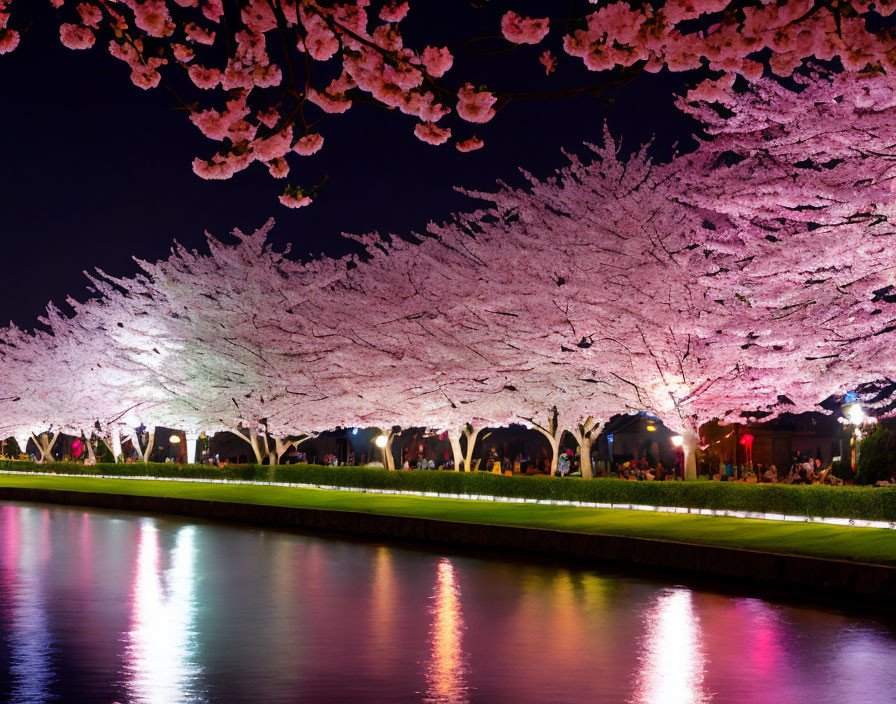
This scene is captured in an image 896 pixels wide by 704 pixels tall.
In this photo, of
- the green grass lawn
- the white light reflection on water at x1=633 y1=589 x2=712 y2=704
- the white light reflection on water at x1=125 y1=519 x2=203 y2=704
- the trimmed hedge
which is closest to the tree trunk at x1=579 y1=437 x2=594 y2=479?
the trimmed hedge

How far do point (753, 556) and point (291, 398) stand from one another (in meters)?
27.2

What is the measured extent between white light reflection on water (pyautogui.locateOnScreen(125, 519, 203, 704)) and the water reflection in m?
1.75

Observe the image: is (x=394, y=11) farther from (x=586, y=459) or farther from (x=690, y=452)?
(x=586, y=459)

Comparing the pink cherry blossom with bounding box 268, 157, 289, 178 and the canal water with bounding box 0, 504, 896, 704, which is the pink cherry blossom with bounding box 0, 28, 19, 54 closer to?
the pink cherry blossom with bounding box 268, 157, 289, 178

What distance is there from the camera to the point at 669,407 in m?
27.0

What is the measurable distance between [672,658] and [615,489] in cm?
1780

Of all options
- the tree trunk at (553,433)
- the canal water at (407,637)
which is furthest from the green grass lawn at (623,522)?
the tree trunk at (553,433)

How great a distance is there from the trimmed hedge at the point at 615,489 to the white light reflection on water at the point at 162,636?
1124 cm

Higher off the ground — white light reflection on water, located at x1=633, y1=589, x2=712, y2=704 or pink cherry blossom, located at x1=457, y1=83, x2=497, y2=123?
pink cherry blossom, located at x1=457, y1=83, x2=497, y2=123

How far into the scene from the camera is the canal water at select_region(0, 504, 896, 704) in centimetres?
855

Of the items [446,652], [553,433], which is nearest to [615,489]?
[553,433]

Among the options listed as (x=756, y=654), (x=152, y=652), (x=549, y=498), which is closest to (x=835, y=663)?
(x=756, y=654)

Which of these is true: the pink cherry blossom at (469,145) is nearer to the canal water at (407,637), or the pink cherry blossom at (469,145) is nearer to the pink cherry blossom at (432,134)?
the pink cherry blossom at (432,134)

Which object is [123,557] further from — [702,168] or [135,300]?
[135,300]
